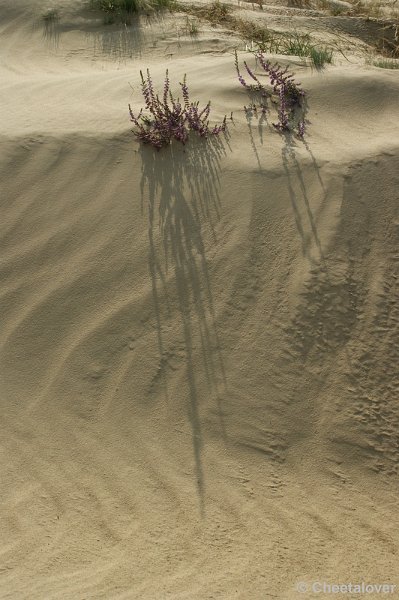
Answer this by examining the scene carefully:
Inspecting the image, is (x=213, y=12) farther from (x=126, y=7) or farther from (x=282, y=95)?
(x=282, y=95)

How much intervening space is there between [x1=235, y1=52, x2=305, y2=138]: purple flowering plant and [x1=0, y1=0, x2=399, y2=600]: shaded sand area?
0.09 meters

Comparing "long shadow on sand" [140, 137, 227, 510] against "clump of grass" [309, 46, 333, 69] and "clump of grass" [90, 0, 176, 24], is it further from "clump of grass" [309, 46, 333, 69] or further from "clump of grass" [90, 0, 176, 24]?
"clump of grass" [90, 0, 176, 24]

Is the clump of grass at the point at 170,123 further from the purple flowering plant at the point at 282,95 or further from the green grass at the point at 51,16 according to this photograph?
the green grass at the point at 51,16

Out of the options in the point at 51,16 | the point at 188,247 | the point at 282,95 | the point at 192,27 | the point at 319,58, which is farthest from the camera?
the point at 51,16

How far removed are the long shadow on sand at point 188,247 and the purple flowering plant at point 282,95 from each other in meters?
0.41

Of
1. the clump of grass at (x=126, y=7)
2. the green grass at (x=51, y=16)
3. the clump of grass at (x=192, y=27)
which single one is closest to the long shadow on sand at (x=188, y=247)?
the clump of grass at (x=192, y=27)

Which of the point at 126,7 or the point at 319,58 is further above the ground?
the point at 126,7

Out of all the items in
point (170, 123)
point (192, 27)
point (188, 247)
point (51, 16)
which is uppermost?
point (51, 16)

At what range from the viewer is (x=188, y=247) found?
10.9 ft

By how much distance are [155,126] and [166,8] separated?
295 centimetres

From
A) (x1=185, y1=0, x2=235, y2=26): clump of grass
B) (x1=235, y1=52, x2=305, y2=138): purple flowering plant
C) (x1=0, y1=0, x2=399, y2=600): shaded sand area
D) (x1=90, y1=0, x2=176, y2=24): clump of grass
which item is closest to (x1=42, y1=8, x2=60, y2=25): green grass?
(x1=90, y1=0, x2=176, y2=24): clump of grass

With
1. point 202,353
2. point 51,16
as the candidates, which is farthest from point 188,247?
point 51,16

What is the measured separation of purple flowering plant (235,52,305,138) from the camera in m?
3.80

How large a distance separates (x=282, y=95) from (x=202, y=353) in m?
1.88
